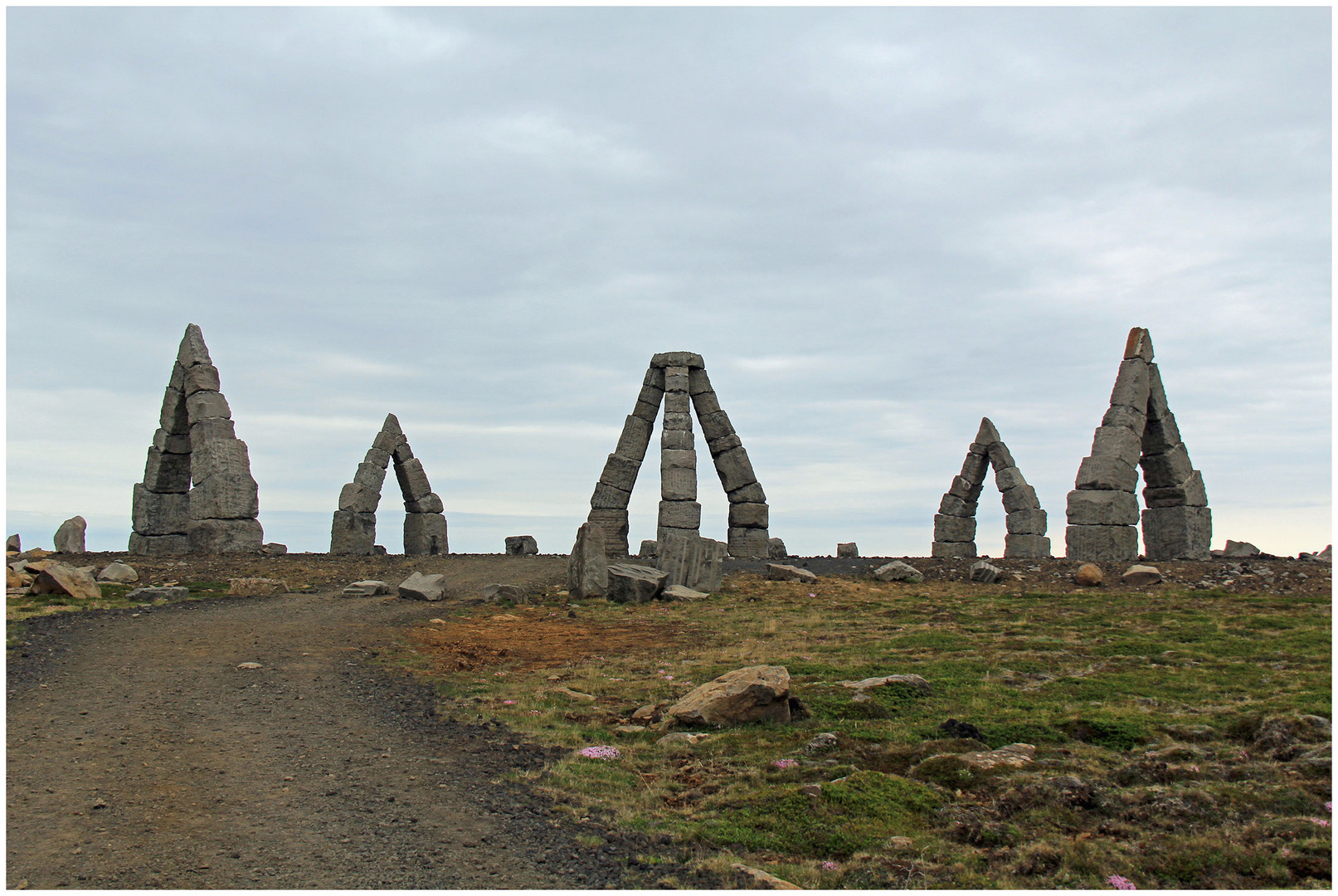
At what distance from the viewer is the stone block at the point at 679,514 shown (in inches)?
956

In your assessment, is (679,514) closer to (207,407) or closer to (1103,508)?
(1103,508)

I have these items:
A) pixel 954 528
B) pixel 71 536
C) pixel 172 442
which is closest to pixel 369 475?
pixel 172 442

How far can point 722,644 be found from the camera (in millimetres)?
12648

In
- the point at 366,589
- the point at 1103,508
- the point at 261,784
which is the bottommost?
the point at 261,784

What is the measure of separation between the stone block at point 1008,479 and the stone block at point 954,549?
2090 mm

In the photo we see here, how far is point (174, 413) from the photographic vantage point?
26.5m

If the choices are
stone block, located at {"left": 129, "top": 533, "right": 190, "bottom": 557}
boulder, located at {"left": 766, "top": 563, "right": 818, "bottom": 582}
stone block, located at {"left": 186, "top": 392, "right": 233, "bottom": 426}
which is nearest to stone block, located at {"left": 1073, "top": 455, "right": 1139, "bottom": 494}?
boulder, located at {"left": 766, "top": 563, "right": 818, "bottom": 582}

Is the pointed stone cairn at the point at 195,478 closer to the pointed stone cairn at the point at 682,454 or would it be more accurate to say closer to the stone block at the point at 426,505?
the stone block at the point at 426,505

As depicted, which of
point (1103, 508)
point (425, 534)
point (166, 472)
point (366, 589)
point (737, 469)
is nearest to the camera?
point (366, 589)

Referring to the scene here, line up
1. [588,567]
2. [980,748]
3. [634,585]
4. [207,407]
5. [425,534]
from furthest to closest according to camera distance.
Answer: [425,534], [207,407], [588,567], [634,585], [980,748]

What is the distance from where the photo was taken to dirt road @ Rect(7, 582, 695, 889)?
5.48m

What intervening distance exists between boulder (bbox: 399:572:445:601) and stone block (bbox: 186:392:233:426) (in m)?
9.04

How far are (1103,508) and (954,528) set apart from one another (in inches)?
359

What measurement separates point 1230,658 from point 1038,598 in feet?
20.2
